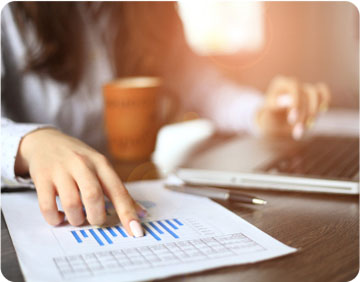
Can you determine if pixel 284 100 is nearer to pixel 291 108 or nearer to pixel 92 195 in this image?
pixel 291 108

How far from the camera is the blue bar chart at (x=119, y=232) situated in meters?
0.43

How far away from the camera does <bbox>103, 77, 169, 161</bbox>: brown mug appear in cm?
80

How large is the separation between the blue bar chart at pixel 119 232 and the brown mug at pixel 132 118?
36 cm

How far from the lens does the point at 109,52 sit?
3.78 feet

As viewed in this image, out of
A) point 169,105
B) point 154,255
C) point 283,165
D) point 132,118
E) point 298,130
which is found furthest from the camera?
point 169,105

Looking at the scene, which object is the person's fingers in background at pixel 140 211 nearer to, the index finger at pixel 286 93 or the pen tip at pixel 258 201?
the pen tip at pixel 258 201

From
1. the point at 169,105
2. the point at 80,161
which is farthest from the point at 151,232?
the point at 169,105

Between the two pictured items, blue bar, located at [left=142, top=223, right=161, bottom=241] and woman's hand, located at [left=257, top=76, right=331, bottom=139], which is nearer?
blue bar, located at [left=142, top=223, right=161, bottom=241]

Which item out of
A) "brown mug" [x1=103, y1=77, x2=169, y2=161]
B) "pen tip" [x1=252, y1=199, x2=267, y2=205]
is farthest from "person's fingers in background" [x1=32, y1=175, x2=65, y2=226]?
"brown mug" [x1=103, y1=77, x2=169, y2=161]

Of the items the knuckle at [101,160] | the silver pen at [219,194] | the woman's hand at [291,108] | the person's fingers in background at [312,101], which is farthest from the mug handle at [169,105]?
the knuckle at [101,160]

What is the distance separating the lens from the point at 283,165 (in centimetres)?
71

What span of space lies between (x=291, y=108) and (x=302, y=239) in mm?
604

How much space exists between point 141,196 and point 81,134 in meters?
0.56

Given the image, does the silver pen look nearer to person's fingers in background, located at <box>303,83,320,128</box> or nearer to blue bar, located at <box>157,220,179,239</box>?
blue bar, located at <box>157,220,179,239</box>
